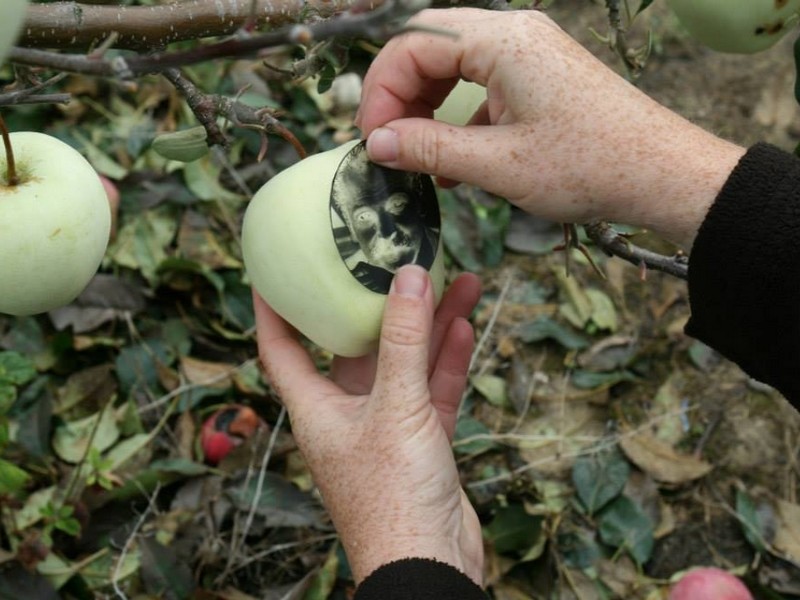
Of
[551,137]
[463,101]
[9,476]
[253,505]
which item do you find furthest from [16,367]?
[551,137]

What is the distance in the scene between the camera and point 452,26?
0.94 metres

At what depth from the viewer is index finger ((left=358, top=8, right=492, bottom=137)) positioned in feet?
3.06

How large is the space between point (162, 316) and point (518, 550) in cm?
78

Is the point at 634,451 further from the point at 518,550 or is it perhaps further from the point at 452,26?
the point at 452,26

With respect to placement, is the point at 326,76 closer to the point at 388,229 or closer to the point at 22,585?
the point at 388,229

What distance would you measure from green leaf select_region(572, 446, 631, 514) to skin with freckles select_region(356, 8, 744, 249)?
737 mm

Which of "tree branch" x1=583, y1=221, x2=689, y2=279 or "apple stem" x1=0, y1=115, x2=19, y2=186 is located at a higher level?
"apple stem" x1=0, y1=115, x2=19, y2=186

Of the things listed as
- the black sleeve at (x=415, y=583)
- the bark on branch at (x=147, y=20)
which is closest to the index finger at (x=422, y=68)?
the bark on branch at (x=147, y=20)

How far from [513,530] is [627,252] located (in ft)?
2.00

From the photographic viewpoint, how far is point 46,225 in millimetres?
902

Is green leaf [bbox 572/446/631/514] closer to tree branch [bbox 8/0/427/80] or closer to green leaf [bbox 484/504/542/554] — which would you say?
green leaf [bbox 484/504/542/554]

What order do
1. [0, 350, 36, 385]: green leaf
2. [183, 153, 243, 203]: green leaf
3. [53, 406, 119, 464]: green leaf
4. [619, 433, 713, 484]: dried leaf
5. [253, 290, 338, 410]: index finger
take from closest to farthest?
[253, 290, 338, 410]: index finger
[0, 350, 36, 385]: green leaf
[53, 406, 119, 464]: green leaf
[619, 433, 713, 484]: dried leaf
[183, 153, 243, 203]: green leaf

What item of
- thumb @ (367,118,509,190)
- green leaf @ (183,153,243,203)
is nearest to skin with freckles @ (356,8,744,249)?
thumb @ (367,118,509,190)

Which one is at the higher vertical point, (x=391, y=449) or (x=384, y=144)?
(x=384, y=144)
